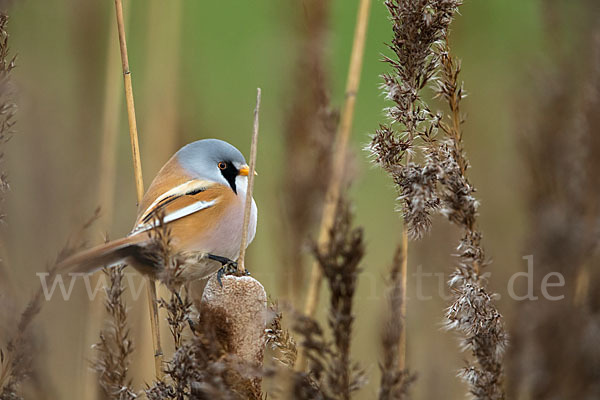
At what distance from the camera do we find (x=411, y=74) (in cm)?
121

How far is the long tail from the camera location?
1257 mm

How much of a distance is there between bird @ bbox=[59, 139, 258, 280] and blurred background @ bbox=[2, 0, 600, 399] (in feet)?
0.35

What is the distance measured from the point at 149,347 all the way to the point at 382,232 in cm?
155

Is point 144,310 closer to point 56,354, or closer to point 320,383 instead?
point 56,354

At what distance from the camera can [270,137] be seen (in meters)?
2.00

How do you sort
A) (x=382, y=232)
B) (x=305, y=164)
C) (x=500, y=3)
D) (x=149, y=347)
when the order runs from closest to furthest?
(x=305, y=164) → (x=149, y=347) → (x=500, y=3) → (x=382, y=232)

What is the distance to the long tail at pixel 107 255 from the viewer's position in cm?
126

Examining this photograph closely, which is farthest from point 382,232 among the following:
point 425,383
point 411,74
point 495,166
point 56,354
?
point 411,74

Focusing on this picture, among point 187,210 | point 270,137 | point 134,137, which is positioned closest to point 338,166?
point 134,137

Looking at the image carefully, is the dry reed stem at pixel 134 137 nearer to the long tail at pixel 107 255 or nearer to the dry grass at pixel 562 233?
the long tail at pixel 107 255

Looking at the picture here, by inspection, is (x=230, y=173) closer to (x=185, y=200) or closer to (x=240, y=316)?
(x=185, y=200)

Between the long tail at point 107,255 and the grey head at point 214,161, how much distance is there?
447 millimetres

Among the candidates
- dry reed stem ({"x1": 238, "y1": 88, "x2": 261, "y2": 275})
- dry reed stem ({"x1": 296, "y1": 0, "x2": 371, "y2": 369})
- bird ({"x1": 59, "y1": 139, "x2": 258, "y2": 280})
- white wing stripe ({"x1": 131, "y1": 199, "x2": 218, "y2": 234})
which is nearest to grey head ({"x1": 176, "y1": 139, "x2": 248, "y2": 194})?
bird ({"x1": 59, "y1": 139, "x2": 258, "y2": 280})

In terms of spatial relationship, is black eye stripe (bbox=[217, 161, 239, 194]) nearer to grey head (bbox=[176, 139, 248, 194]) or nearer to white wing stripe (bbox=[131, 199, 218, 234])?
grey head (bbox=[176, 139, 248, 194])
